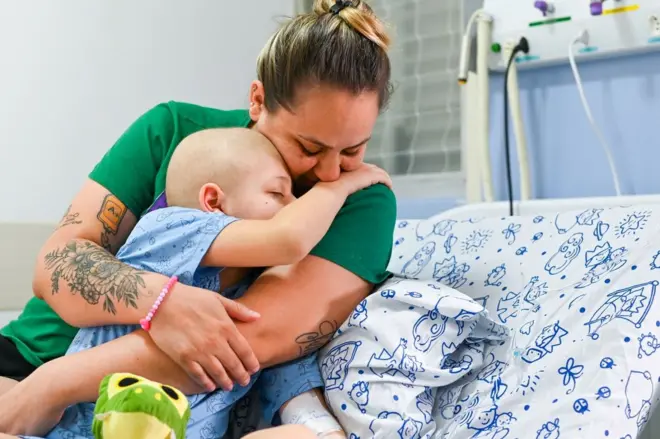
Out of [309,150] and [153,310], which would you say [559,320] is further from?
[153,310]

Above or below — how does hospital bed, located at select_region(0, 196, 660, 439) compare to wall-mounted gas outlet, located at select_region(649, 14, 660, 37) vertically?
below

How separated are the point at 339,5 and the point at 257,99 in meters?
0.22

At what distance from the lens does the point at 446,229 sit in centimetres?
150

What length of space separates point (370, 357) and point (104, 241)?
530 millimetres

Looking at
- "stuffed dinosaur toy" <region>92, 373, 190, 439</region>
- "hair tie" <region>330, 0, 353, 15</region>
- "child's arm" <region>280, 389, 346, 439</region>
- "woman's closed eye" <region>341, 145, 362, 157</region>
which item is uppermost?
"hair tie" <region>330, 0, 353, 15</region>

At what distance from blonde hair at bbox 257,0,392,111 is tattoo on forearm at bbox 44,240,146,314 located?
1.23 feet

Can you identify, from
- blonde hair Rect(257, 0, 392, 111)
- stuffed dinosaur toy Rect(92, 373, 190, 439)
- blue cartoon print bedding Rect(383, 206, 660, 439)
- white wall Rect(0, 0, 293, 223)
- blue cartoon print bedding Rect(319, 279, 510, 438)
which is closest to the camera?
stuffed dinosaur toy Rect(92, 373, 190, 439)

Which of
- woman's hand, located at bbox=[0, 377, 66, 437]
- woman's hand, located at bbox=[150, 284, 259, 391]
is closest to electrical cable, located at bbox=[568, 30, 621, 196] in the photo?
woman's hand, located at bbox=[150, 284, 259, 391]

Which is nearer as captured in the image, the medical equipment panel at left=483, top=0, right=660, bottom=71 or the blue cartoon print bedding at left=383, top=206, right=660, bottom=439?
the blue cartoon print bedding at left=383, top=206, right=660, bottom=439

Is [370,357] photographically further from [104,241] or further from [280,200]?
[104,241]

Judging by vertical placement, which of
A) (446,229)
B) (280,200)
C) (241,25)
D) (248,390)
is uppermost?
(241,25)

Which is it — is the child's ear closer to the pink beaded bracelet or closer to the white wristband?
the pink beaded bracelet

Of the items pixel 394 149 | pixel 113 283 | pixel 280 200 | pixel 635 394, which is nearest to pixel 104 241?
pixel 113 283

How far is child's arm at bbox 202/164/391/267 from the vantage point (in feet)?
3.35
